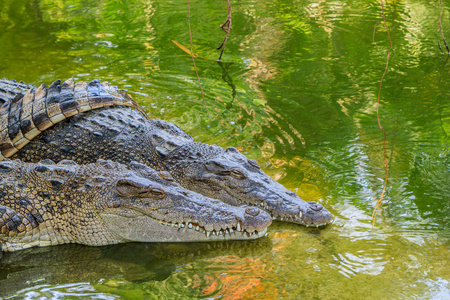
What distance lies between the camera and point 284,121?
23.4 ft

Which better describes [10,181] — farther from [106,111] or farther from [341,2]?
[341,2]

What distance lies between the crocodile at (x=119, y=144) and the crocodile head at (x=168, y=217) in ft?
1.76

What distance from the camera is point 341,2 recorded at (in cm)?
1344

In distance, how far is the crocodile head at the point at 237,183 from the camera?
485 centimetres

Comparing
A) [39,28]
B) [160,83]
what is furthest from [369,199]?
[39,28]

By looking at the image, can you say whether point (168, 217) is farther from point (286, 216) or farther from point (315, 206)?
Answer: point (315, 206)

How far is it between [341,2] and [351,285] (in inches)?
434

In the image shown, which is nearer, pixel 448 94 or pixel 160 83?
pixel 448 94

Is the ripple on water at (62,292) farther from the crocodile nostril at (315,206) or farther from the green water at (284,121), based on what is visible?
the crocodile nostril at (315,206)

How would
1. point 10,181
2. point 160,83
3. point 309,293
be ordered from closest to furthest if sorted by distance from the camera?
point 309,293
point 10,181
point 160,83

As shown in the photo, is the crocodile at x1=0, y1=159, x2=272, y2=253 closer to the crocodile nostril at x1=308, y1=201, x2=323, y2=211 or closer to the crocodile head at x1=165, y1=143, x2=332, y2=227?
the crocodile head at x1=165, y1=143, x2=332, y2=227

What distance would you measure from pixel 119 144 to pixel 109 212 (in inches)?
53.9

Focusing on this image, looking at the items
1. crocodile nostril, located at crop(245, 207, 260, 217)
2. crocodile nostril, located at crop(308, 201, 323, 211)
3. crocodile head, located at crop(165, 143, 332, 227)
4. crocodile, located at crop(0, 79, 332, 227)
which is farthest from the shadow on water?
crocodile, located at crop(0, 79, 332, 227)

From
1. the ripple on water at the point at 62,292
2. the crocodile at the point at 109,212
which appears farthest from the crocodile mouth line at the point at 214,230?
the ripple on water at the point at 62,292
